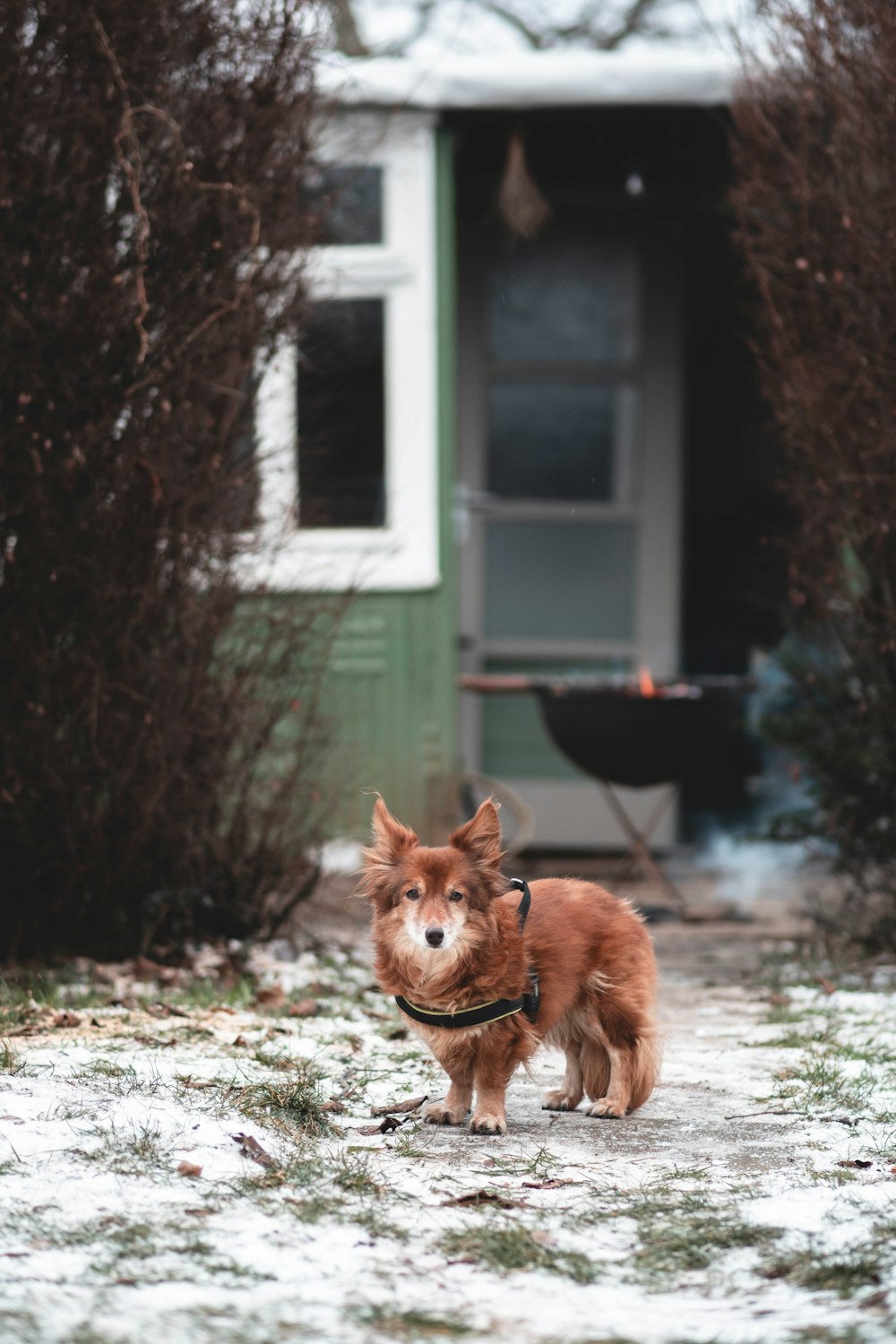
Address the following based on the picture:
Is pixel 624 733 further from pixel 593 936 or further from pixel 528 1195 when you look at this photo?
pixel 528 1195

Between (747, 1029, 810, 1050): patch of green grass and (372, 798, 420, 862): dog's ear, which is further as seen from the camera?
(747, 1029, 810, 1050): patch of green grass

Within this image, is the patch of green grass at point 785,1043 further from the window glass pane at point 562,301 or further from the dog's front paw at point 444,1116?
the window glass pane at point 562,301

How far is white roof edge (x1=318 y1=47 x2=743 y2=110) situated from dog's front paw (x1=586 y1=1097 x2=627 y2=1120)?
5680 millimetres

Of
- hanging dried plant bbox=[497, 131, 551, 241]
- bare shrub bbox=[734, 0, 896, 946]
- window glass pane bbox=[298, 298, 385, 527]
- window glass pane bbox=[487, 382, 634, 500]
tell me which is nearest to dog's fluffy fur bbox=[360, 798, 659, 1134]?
bare shrub bbox=[734, 0, 896, 946]

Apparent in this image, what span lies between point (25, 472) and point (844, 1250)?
12.2 ft

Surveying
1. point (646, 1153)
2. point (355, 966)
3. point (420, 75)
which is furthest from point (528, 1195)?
point (420, 75)

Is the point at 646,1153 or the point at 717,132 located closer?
the point at 646,1153

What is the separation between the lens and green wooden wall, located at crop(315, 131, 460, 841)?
8.36 m

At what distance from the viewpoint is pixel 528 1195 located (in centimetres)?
323

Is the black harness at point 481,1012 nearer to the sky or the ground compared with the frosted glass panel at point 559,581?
nearer to the ground

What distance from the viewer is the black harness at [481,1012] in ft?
12.1

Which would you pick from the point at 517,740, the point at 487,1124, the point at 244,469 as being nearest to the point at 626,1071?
the point at 487,1124

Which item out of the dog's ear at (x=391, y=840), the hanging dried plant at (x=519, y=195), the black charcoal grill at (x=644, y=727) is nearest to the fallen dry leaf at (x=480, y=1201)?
the dog's ear at (x=391, y=840)

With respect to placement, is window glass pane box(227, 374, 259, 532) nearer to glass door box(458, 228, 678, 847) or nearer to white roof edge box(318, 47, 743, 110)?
white roof edge box(318, 47, 743, 110)
